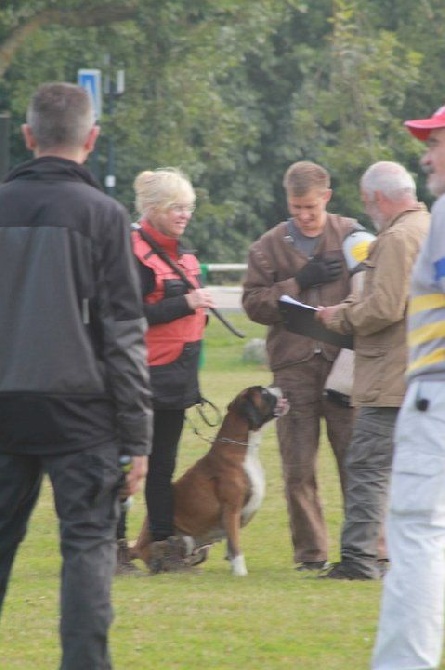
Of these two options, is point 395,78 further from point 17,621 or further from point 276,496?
point 17,621

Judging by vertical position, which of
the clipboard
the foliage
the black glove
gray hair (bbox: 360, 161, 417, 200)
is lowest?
the foliage

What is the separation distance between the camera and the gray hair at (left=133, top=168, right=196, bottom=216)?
7250 mm

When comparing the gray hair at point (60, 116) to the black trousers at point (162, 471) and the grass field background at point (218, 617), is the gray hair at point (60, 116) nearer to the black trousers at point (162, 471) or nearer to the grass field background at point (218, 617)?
the grass field background at point (218, 617)

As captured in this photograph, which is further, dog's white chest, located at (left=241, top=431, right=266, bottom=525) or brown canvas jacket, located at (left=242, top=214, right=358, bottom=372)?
dog's white chest, located at (left=241, top=431, right=266, bottom=525)

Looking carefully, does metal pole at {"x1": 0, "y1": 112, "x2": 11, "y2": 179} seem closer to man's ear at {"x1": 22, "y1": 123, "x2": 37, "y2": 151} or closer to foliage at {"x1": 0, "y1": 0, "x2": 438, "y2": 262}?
man's ear at {"x1": 22, "y1": 123, "x2": 37, "y2": 151}

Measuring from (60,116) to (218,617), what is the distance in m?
2.37

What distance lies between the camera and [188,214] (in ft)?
23.9

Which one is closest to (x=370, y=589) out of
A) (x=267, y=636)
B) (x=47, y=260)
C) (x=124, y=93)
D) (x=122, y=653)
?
(x=267, y=636)

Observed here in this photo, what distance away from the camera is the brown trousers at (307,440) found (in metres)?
7.65

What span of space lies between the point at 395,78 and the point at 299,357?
961 inches

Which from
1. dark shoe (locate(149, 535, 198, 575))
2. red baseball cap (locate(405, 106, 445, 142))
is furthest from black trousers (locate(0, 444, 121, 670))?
dark shoe (locate(149, 535, 198, 575))

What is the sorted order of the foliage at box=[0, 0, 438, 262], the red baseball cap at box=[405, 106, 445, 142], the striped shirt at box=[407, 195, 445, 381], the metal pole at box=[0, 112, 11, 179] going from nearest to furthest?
the striped shirt at box=[407, 195, 445, 381] → the red baseball cap at box=[405, 106, 445, 142] → the metal pole at box=[0, 112, 11, 179] → the foliage at box=[0, 0, 438, 262]

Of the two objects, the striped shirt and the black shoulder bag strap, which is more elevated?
the striped shirt

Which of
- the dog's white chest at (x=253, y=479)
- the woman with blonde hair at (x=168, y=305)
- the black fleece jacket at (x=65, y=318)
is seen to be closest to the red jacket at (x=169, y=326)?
the woman with blonde hair at (x=168, y=305)
